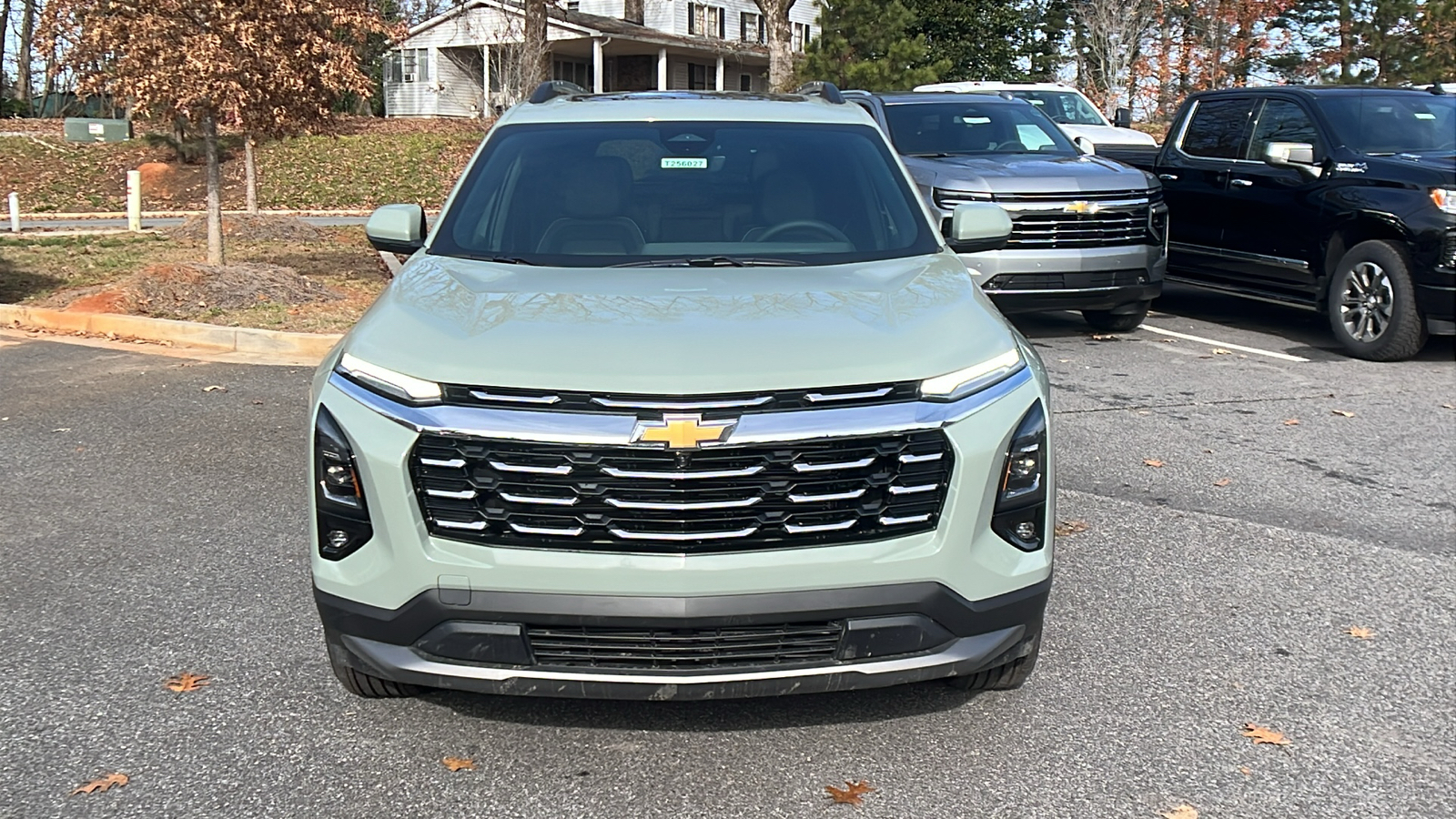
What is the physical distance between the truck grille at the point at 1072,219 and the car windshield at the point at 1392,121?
159cm

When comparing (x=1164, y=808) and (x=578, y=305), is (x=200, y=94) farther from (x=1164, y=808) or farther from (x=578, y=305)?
(x=1164, y=808)

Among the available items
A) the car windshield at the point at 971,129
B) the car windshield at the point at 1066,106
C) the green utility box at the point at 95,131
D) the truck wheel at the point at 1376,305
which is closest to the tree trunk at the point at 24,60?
the green utility box at the point at 95,131

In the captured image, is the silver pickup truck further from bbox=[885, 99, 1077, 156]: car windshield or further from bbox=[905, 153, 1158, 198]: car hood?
bbox=[885, 99, 1077, 156]: car windshield

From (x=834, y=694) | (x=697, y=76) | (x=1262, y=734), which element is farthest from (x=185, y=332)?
(x=697, y=76)

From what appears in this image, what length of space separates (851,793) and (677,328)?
1296 mm

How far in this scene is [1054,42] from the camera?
46.8m

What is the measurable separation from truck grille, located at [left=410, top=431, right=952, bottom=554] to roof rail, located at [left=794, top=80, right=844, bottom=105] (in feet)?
9.50

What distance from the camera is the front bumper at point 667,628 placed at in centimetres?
329

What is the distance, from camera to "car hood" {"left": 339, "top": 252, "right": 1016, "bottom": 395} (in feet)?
11.0

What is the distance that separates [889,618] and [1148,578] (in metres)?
2.21

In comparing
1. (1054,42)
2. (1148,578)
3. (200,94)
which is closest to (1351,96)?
(1148,578)

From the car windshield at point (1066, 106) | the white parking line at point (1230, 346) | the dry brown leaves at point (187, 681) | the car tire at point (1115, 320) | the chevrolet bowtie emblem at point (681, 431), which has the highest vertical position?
the car windshield at point (1066, 106)

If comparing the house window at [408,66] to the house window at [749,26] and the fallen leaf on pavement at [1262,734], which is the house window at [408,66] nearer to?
the house window at [749,26]

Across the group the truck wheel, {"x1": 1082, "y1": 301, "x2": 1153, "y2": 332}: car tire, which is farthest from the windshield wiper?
{"x1": 1082, "y1": 301, "x2": 1153, "y2": 332}: car tire
